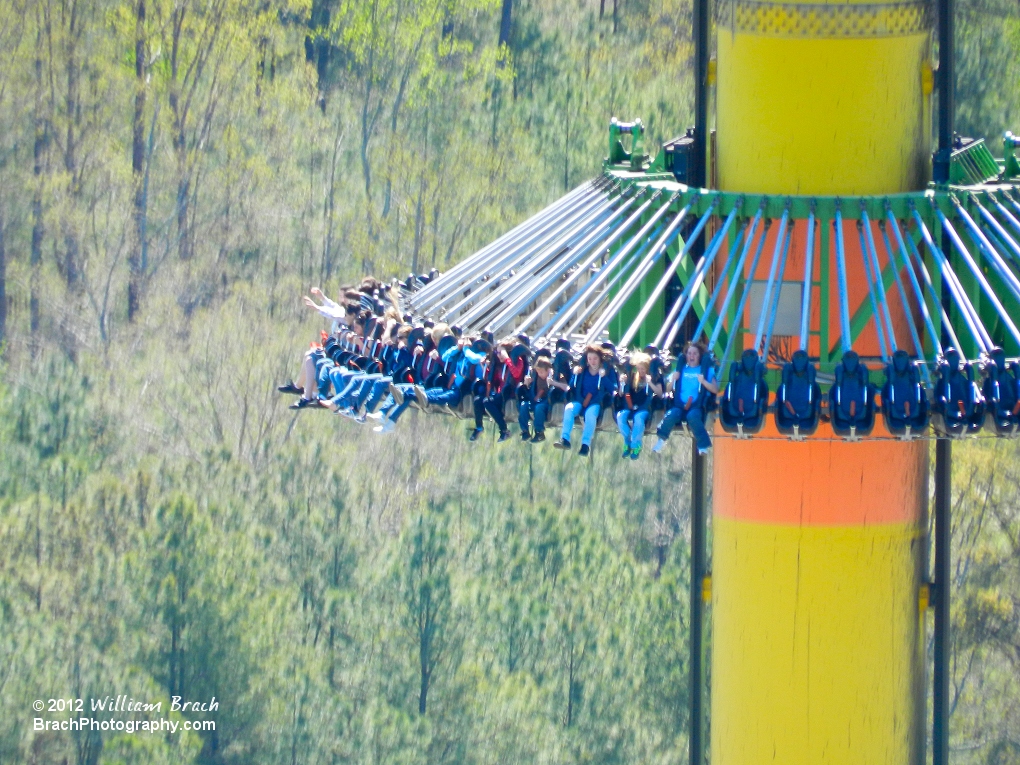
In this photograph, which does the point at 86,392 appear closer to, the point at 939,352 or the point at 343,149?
the point at 343,149

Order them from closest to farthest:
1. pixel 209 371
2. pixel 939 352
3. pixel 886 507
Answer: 1. pixel 939 352
2. pixel 886 507
3. pixel 209 371

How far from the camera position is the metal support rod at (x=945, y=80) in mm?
17312

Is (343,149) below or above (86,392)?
above

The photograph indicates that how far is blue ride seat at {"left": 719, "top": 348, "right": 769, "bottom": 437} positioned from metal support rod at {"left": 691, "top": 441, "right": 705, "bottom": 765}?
2.91 meters

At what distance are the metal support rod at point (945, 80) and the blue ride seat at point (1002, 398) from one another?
2.22 m

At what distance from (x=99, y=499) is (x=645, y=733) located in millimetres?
14488

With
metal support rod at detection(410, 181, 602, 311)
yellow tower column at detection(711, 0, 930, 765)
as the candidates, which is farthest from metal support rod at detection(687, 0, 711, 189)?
metal support rod at detection(410, 181, 602, 311)

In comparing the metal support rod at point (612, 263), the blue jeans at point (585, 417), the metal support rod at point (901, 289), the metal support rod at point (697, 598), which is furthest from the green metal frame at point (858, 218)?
the metal support rod at point (697, 598)

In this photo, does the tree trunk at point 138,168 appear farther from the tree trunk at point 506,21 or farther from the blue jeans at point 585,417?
the blue jeans at point 585,417

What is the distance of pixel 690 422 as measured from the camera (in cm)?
1603

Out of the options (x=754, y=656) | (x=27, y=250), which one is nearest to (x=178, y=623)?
(x=27, y=250)

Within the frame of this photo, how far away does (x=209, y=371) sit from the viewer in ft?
165

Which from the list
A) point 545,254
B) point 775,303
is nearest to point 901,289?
point 775,303

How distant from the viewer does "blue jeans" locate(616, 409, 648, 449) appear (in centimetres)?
1628
